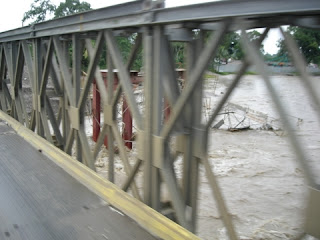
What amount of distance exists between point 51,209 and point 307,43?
7.86 feet

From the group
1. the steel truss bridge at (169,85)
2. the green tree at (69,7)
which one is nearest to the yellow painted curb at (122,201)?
the steel truss bridge at (169,85)

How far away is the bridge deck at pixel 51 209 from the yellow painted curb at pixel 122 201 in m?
0.05

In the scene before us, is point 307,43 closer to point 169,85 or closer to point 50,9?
point 169,85

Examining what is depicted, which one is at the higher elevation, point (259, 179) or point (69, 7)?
point (69, 7)

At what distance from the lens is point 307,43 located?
81.0 inches

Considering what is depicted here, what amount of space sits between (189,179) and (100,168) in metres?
6.24

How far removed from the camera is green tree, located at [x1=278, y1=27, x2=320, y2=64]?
1.96 metres

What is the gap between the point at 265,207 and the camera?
700 cm

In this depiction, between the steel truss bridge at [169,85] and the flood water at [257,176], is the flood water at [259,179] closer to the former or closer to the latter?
the flood water at [257,176]

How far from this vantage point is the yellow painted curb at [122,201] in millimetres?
2322

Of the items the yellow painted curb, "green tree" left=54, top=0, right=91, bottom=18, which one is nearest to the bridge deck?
the yellow painted curb

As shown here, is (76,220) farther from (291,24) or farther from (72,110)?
(291,24)

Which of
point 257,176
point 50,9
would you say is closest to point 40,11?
point 50,9

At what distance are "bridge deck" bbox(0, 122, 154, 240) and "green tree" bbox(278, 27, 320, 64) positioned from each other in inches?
62.5
